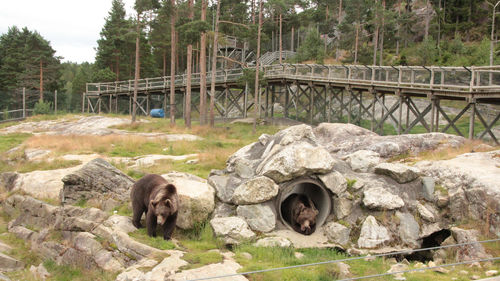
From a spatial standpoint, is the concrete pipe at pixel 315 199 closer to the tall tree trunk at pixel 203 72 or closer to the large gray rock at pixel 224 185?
the large gray rock at pixel 224 185

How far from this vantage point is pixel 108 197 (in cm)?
1174

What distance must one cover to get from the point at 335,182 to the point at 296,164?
1206 millimetres

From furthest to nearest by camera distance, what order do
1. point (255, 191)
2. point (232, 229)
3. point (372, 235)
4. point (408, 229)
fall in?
point (255, 191) < point (408, 229) < point (372, 235) < point (232, 229)

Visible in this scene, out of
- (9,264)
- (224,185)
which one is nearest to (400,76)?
(224,185)

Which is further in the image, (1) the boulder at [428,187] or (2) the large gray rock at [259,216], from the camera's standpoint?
(1) the boulder at [428,187]

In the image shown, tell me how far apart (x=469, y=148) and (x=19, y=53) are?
5657cm

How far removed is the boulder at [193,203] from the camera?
33.5 feet

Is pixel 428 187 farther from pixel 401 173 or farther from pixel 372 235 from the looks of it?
pixel 372 235

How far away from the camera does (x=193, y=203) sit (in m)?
10.4

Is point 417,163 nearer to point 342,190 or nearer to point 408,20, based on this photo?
point 342,190

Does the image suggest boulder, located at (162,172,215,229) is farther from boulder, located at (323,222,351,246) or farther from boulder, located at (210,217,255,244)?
boulder, located at (323,222,351,246)

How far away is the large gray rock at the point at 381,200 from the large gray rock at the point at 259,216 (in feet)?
8.35

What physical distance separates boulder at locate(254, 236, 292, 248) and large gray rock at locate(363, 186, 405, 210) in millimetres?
2745

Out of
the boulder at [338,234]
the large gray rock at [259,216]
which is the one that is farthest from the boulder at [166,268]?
the boulder at [338,234]
